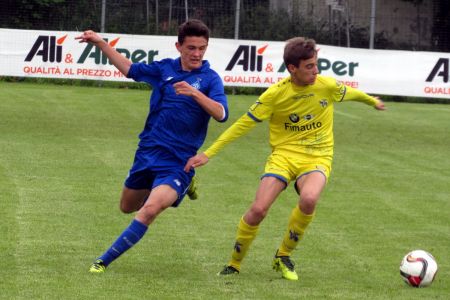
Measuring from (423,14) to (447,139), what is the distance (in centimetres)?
1038

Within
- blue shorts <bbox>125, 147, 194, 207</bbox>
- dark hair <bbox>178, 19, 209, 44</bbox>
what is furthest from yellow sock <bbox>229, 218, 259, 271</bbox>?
dark hair <bbox>178, 19, 209, 44</bbox>

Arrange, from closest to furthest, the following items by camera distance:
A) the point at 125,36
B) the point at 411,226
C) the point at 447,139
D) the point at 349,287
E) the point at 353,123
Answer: the point at 349,287
the point at 411,226
the point at 447,139
the point at 353,123
the point at 125,36

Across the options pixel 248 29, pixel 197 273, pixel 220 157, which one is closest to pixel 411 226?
pixel 197 273

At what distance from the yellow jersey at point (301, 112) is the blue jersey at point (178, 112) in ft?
1.03

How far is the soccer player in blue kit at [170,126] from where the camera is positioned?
7.99m

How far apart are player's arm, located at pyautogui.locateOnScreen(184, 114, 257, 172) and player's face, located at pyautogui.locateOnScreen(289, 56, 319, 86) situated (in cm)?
48

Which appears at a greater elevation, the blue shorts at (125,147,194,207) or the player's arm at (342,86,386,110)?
the player's arm at (342,86,386,110)

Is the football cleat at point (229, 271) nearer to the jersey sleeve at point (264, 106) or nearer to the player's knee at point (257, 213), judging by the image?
the player's knee at point (257, 213)

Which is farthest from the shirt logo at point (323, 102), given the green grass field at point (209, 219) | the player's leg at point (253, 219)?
the green grass field at point (209, 219)

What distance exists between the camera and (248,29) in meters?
28.3

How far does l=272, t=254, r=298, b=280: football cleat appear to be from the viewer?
8.16 meters

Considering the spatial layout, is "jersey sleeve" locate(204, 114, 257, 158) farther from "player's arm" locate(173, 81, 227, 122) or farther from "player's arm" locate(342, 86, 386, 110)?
"player's arm" locate(342, 86, 386, 110)

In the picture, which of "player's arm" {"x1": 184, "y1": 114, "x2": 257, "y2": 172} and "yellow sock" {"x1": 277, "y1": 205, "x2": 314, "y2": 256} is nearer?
"player's arm" {"x1": 184, "y1": 114, "x2": 257, "y2": 172}

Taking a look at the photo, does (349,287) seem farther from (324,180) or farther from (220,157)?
(220,157)
